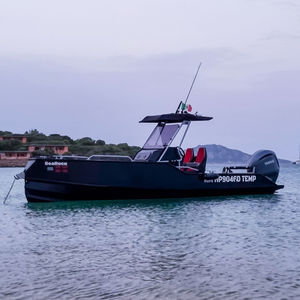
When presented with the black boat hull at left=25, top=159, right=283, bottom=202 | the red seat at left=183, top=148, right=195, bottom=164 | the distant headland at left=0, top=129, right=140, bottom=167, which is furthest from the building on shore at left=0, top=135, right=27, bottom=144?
the black boat hull at left=25, top=159, right=283, bottom=202

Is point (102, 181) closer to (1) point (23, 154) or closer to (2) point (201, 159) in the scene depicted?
(2) point (201, 159)

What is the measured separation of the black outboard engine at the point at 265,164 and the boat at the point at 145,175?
45cm

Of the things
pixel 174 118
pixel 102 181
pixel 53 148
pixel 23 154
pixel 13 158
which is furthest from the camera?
pixel 53 148

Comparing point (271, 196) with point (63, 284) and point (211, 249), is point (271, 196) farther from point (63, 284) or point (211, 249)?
point (63, 284)

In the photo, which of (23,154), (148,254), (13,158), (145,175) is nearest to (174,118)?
(145,175)

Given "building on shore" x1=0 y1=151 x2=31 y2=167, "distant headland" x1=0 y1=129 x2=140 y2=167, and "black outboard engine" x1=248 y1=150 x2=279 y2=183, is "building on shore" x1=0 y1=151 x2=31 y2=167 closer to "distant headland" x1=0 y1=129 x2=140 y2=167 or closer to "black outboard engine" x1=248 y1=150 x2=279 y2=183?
"distant headland" x1=0 y1=129 x2=140 y2=167

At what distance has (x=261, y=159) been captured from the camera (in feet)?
82.9

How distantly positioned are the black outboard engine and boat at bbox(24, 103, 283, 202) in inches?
17.7

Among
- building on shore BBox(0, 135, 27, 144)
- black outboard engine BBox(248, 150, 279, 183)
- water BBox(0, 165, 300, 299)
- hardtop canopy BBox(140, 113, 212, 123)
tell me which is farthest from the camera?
building on shore BBox(0, 135, 27, 144)

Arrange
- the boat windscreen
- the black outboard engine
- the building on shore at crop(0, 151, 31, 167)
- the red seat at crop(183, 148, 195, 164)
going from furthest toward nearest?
the building on shore at crop(0, 151, 31, 167), the black outboard engine, the red seat at crop(183, 148, 195, 164), the boat windscreen

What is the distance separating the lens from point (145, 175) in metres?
21.3

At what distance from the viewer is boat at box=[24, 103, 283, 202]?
805 inches

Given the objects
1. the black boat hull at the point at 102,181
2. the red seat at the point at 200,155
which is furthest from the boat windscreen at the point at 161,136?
the red seat at the point at 200,155

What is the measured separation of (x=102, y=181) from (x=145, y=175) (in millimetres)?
1648
